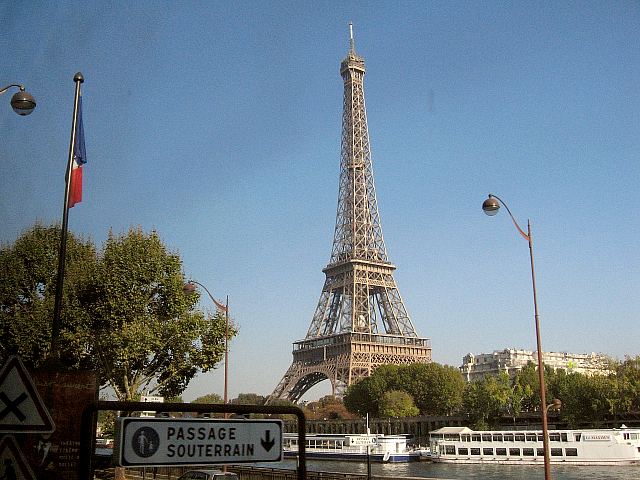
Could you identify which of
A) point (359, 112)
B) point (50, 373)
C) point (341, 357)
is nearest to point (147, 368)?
point (50, 373)

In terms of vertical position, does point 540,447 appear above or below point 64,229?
below

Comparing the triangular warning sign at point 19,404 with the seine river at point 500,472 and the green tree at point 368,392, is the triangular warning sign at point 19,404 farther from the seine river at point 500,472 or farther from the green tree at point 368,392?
the green tree at point 368,392

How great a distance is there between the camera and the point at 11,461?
17.9 feet

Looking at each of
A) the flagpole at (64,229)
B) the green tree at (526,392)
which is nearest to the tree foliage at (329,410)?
the green tree at (526,392)

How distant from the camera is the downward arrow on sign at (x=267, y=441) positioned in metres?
6.41

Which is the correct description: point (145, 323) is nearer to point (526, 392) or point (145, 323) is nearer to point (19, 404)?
point (19, 404)

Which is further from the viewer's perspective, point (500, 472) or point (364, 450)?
point (364, 450)

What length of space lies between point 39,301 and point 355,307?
91664mm

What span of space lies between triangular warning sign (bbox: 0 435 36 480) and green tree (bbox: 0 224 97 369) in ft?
99.5

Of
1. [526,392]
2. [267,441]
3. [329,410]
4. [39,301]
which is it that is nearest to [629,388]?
[526,392]

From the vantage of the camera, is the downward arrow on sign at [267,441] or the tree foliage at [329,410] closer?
the downward arrow on sign at [267,441]

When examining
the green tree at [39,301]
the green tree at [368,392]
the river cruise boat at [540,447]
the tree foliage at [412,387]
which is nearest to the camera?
the green tree at [39,301]

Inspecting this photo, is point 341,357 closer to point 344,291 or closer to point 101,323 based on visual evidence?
point 344,291

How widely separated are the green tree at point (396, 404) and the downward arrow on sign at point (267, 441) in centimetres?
10682
